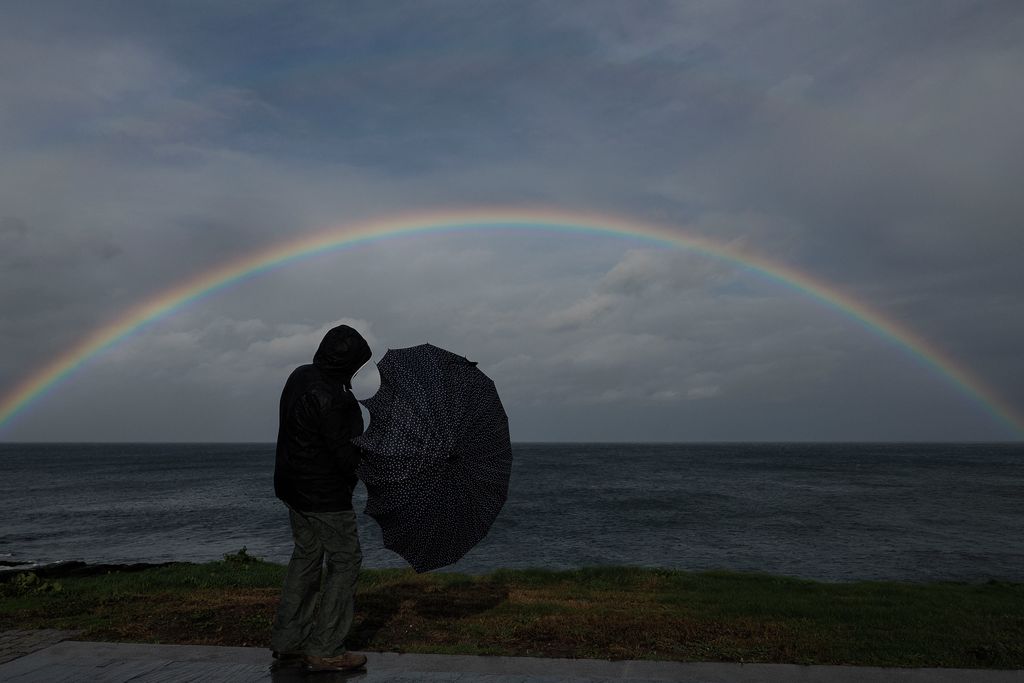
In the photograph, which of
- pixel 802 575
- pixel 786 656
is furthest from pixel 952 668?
pixel 802 575

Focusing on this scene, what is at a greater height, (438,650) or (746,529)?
(438,650)

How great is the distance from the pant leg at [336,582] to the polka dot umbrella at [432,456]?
0.27m

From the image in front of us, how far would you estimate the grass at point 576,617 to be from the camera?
20.6 feet

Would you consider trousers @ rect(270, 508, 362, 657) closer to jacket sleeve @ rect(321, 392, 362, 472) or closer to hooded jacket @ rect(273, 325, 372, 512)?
hooded jacket @ rect(273, 325, 372, 512)

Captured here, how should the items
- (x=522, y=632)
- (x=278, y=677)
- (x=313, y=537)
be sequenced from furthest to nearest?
(x=522, y=632) < (x=313, y=537) < (x=278, y=677)

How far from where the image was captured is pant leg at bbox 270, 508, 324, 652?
18.7 feet

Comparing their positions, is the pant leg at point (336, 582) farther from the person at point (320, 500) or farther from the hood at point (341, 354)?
the hood at point (341, 354)

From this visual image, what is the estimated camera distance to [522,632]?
692 cm

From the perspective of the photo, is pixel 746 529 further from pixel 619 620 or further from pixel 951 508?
pixel 619 620

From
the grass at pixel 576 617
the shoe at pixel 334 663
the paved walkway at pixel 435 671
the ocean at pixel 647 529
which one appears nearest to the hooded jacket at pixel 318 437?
the shoe at pixel 334 663

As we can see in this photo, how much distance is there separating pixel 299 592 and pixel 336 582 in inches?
12.5

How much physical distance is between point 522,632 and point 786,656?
2.25 metres

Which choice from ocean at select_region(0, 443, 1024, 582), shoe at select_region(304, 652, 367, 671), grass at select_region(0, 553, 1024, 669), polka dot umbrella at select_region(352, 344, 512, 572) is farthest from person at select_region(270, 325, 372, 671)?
ocean at select_region(0, 443, 1024, 582)

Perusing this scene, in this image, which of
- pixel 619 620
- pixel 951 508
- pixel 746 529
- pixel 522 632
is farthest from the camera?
pixel 951 508
